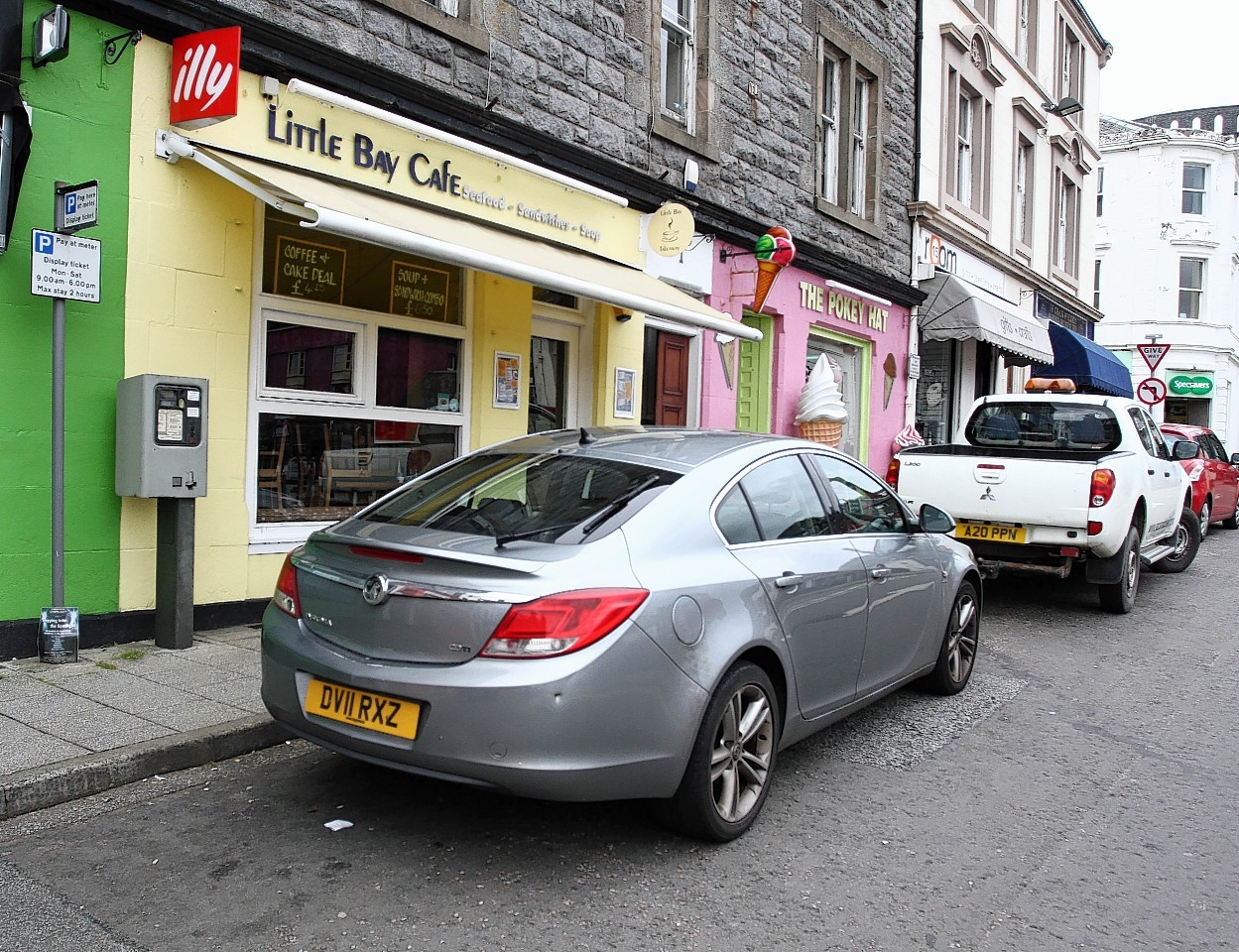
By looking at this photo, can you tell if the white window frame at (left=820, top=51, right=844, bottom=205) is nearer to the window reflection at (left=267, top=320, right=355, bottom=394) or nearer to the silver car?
the window reflection at (left=267, top=320, right=355, bottom=394)

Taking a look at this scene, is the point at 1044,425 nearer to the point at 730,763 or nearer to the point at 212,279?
the point at 730,763

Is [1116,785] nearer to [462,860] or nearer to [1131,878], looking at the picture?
[1131,878]

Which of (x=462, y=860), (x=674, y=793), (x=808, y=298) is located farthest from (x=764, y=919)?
(x=808, y=298)

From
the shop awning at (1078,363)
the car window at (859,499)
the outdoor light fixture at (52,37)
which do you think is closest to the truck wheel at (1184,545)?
the car window at (859,499)

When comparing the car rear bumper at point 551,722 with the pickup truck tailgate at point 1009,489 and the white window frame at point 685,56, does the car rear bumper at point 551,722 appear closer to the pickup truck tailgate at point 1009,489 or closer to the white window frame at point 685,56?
the pickup truck tailgate at point 1009,489

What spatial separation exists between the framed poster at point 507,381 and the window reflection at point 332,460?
601mm

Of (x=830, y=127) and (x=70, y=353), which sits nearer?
(x=70, y=353)

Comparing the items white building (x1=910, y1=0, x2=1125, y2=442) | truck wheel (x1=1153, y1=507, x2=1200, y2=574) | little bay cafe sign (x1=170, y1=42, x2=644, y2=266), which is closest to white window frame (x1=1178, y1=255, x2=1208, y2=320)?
white building (x1=910, y1=0, x2=1125, y2=442)

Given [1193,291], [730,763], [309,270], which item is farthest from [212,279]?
[1193,291]

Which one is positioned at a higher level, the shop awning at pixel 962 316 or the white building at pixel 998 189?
the white building at pixel 998 189

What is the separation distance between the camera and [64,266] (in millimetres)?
5812

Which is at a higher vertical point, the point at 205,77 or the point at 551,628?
the point at 205,77

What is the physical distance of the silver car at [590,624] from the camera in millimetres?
3389

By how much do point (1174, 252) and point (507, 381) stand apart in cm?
3648
